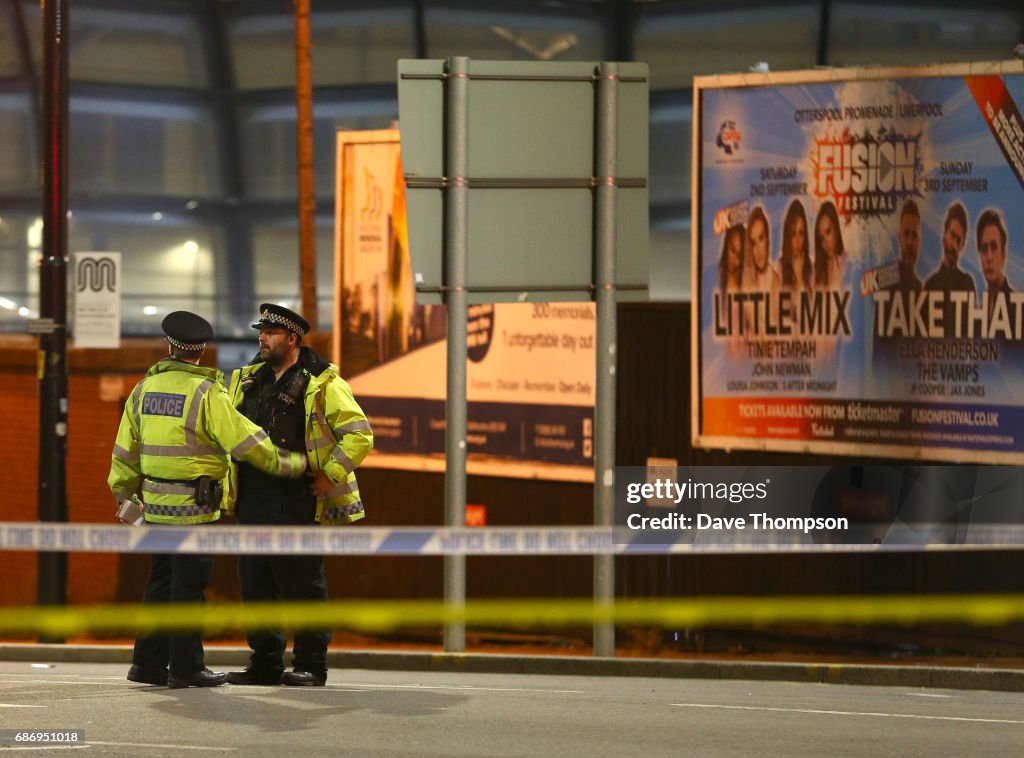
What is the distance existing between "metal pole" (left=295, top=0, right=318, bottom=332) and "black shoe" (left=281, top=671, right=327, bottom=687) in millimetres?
6075

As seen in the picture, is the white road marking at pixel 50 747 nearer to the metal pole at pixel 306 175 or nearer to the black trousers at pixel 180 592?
the black trousers at pixel 180 592

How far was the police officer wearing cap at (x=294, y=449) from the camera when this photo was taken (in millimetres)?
8281

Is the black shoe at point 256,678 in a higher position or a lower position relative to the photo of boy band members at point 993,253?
lower

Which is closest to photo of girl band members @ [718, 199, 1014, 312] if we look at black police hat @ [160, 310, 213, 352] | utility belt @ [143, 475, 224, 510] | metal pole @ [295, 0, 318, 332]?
metal pole @ [295, 0, 318, 332]

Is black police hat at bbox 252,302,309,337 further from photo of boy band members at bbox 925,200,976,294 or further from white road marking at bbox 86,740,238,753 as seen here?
photo of boy band members at bbox 925,200,976,294

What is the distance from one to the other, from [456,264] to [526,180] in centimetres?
65

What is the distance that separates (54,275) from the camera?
40.1ft

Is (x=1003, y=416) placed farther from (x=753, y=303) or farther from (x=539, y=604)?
(x=539, y=604)

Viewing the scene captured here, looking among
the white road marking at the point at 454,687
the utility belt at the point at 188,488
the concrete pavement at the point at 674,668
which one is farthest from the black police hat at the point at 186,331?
the concrete pavement at the point at 674,668

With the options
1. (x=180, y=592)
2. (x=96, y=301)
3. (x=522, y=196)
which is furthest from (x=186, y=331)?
(x=96, y=301)

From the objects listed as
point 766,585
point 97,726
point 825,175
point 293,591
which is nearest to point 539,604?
point 766,585

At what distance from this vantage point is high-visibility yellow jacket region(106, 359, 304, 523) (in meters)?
8.14

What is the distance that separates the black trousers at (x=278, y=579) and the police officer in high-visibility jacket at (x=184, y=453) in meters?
0.19

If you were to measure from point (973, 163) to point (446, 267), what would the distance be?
3403mm
